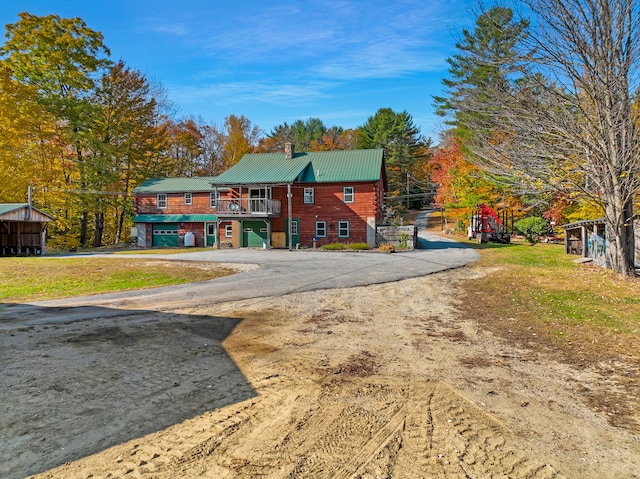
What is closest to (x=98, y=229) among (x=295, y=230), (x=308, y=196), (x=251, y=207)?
(x=251, y=207)

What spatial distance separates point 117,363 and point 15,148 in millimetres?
34680

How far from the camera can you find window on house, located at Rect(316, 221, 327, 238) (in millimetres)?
32469

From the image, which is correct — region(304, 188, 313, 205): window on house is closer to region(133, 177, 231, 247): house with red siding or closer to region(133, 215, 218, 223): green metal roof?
region(133, 177, 231, 247): house with red siding

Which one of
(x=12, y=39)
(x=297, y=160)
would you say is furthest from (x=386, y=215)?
(x=12, y=39)

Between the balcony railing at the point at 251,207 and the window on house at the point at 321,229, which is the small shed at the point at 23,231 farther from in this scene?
the window on house at the point at 321,229

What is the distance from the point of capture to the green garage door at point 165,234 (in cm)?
3788

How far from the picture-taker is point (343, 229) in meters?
32.0

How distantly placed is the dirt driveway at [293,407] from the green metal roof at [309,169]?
83.0ft

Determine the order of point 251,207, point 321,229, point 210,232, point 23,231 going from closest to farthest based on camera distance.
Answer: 1. point 23,231
2. point 251,207
3. point 321,229
4. point 210,232

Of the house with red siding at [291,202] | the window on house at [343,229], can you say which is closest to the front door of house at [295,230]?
the house with red siding at [291,202]

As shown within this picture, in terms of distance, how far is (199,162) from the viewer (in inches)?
2039

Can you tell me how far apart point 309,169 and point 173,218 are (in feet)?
47.3

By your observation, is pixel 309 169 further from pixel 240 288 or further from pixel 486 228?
pixel 240 288

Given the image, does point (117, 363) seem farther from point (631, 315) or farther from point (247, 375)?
point (631, 315)
